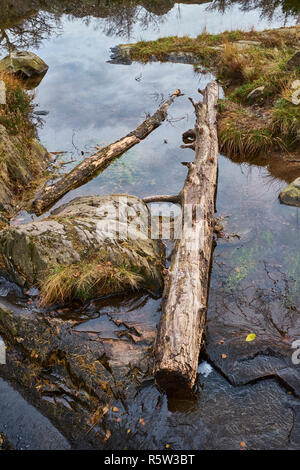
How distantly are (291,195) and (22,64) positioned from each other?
36.7 ft

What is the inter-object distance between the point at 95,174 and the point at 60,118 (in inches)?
140

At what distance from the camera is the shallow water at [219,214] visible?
3887mm

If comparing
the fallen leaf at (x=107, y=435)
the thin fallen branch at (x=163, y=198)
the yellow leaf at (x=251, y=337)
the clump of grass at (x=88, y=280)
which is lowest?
the fallen leaf at (x=107, y=435)

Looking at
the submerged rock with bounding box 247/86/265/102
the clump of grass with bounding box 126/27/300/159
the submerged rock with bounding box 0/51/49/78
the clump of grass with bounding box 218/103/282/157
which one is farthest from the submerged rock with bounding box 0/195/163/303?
the submerged rock with bounding box 0/51/49/78

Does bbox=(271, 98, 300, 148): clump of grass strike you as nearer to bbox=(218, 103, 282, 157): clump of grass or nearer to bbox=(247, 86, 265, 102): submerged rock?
bbox=(218, 103, 282, 157): clump of grass

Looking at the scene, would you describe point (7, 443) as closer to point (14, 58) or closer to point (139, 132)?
point (139, 132)

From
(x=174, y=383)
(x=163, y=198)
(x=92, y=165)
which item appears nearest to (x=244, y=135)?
(x=163, y=198)

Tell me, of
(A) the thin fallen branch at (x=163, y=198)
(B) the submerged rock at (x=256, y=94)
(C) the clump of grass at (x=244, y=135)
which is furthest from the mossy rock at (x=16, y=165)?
(B) the submerged rock at (x=256, y=94)

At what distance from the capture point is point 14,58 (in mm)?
13766

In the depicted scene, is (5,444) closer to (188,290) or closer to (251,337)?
(188,290)

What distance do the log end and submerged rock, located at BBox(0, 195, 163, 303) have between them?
64.7 inches

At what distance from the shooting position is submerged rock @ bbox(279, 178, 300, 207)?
7.09 m

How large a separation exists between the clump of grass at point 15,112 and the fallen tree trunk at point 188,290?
4360 millimetres

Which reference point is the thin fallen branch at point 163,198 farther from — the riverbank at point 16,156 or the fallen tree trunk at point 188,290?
the riverbank at point 16,156
